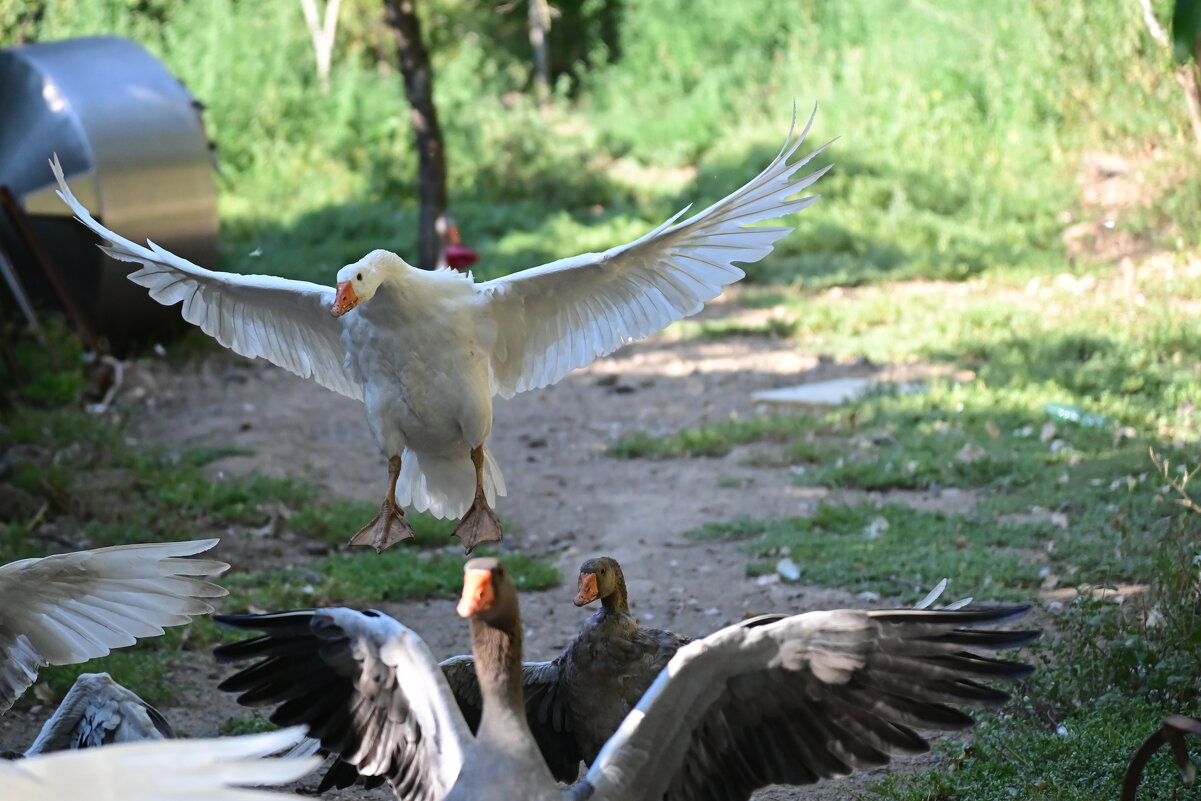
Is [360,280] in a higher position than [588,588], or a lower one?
higher

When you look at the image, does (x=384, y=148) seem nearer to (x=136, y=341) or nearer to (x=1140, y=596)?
(x=136, y=341)

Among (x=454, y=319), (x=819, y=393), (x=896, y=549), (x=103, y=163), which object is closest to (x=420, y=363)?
(x=454, y=319)

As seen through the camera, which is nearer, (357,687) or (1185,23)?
(1185,23)

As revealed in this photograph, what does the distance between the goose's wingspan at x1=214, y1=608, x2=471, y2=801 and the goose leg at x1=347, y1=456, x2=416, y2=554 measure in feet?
3.98

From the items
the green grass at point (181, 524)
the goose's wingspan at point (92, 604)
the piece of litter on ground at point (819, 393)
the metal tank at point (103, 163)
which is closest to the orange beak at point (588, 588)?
the goose's wingspan at point (92, 604)

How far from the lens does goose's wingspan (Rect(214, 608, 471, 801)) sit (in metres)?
3.21

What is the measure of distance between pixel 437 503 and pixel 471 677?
1265 mm

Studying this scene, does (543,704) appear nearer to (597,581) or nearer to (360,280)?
(597,581)

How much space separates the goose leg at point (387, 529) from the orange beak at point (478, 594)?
1711mm

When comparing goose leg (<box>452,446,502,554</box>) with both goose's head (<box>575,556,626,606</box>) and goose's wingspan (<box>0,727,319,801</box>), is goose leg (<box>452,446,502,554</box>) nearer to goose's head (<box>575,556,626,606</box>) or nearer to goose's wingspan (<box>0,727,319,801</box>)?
goose's head (<box>575,556,626,606</box>)

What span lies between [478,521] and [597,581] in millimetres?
1081

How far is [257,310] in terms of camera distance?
5.28 m

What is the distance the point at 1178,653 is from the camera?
171 inches

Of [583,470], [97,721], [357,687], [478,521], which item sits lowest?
[583,470]
